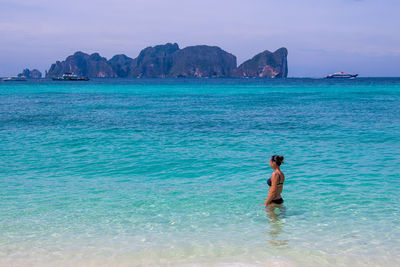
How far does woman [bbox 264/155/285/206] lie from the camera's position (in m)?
9.89

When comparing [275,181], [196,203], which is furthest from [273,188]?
[196,203]

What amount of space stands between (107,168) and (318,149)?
34.5 ft

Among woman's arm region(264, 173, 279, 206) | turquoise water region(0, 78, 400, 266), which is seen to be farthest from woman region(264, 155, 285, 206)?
turquoise water region(0, 78, 400, 266)

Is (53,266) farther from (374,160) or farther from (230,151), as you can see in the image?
(374,160)

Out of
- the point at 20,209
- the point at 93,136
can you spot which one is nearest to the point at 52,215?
the point at 20,209

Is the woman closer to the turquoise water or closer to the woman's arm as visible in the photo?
the woman's arm

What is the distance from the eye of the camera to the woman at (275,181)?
32.5 ft

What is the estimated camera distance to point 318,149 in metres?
19.9

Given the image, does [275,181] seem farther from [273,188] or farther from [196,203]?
[196,203]

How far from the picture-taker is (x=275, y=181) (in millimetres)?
10164

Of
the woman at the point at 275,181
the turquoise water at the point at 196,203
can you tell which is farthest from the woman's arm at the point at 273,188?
the turquoise water at the point at 196,203

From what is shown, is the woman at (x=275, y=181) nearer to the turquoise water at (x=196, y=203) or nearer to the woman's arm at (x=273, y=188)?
the woman's arm at (x=273, y=188)

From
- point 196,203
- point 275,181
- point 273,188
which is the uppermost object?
point 275,181

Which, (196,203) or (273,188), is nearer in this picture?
(273,188)
